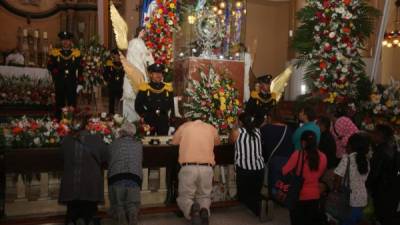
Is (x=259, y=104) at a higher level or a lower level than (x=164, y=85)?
lower

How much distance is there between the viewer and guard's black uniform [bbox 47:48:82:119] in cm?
882

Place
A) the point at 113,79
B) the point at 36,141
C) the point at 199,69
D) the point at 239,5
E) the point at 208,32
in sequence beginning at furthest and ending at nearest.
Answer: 1. the point at 239,5
2. the point at 208,32
3. the point at 113,79
4. the point at 199,69
5. the point at 36,141

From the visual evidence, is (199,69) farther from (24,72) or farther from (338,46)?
(24,72)

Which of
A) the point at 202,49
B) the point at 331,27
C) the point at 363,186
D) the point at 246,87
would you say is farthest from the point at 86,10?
the point at 363,186

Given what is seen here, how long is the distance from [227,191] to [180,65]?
16.0 feet

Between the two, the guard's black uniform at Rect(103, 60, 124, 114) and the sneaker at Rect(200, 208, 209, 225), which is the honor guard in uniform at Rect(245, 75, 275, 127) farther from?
the guard's black uniform at Rect(103, 60, 124, 114)

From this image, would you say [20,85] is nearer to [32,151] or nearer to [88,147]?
[32,151]

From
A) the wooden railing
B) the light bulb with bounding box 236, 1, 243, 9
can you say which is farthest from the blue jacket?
the light bulb with bounding box 236, 1, 243, 9

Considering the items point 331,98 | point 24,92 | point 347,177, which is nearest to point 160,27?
point 24,92

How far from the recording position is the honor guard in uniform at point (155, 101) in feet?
24.3

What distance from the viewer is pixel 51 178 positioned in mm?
5852

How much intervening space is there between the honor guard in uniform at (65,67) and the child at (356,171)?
5.91 m

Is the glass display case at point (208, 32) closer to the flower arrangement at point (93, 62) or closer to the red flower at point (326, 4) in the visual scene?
the flower arrangement at point (93, 62)

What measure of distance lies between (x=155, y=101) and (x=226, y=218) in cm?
247
